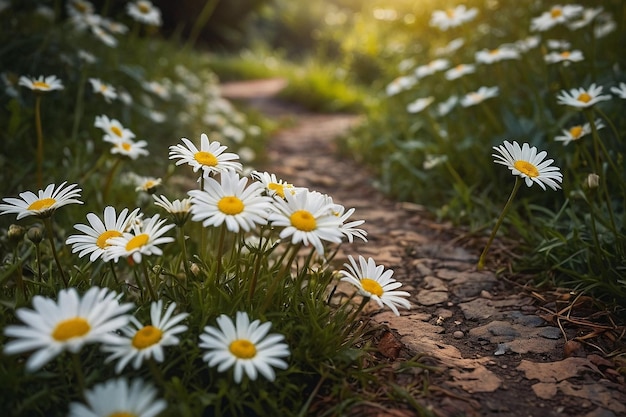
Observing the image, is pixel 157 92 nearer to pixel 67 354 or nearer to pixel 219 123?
pixel 219 123

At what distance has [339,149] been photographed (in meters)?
4.31

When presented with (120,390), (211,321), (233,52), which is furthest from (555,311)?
(233,52)

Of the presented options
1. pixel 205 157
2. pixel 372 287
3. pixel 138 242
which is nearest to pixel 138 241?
pixel 138 242

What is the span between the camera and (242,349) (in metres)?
1.13

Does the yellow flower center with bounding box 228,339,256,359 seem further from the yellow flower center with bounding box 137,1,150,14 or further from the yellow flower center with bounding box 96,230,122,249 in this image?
the yellow flower center with bounding box 137,1,150,14

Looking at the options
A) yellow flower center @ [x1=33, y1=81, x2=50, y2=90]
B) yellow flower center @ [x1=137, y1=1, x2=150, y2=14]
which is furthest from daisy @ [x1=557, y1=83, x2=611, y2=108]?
yellow flower center @ [x1=137, y1=1, x2=150, y2=14]

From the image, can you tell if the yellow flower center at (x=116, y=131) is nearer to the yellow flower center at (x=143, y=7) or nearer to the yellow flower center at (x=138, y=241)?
the yellow flower center at (x=138, y=241)

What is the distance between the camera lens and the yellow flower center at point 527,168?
1.53m

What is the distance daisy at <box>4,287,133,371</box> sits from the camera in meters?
0.96

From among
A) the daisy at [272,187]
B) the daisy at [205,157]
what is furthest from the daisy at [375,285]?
the daisy at [205,157]

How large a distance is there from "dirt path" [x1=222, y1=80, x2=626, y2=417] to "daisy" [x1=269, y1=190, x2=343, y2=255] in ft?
1.36

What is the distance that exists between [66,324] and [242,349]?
1.11 ft

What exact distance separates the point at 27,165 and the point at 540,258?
2.27 metres

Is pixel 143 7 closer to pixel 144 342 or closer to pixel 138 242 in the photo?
pixel 138 242
